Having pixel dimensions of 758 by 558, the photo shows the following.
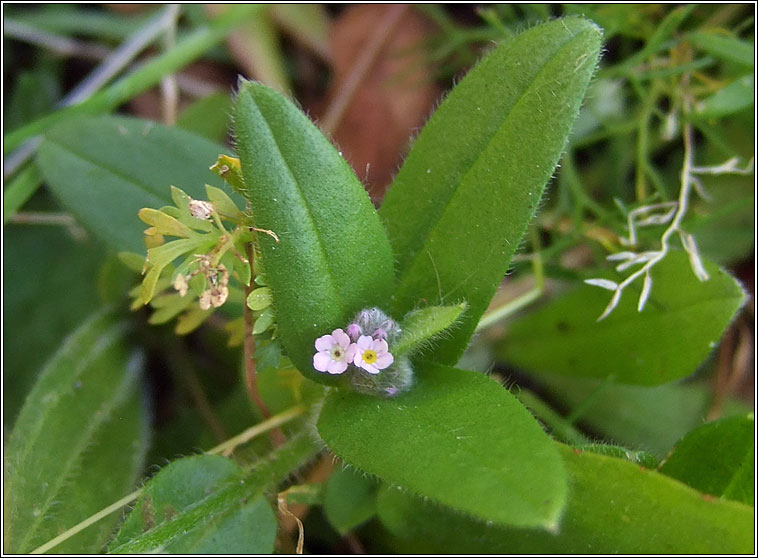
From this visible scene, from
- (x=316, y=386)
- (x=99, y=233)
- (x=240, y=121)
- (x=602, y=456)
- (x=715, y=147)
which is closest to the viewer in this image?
(x=240, y=121)

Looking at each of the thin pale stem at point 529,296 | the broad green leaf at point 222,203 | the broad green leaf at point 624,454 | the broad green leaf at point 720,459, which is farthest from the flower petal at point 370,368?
the broad green leaf at point 720,459

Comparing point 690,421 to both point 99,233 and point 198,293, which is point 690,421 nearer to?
point 198,293

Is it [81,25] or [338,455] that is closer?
[338,455]

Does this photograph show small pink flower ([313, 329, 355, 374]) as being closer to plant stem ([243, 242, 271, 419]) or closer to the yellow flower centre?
the yellow flower centre

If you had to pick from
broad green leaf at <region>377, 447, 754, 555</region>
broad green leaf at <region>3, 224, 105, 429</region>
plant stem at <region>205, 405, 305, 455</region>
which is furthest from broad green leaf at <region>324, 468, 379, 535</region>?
broad green leaf at <region>3, 224, 105, 429</region>

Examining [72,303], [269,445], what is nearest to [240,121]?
[269,445]

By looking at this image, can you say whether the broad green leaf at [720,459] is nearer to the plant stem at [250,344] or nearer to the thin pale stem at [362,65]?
the plant stem at [250,344]
